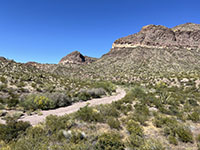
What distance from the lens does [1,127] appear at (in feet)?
17.3

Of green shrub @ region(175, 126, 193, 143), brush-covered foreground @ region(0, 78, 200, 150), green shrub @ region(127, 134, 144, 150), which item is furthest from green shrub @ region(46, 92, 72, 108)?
green shrub @ region(175, 126, 193, 143)

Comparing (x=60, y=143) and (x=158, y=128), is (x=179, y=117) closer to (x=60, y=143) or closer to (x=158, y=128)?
(x=158, y=128)

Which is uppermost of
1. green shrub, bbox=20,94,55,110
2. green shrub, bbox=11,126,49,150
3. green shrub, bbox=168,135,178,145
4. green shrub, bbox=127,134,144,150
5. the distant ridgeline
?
the distant ridgeline

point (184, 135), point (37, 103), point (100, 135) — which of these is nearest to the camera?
point (184, 135)

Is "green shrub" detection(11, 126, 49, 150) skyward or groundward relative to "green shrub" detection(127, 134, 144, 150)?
skyward

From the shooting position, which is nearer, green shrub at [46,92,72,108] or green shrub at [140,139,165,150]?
green shrub at [140,139,165,150]

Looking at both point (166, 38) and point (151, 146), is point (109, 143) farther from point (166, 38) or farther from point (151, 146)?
point (166, 38)

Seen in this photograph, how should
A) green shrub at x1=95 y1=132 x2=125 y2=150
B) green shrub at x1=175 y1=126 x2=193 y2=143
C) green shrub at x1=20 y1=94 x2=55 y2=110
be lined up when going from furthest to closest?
1. green shrub at x1=20 y1=94 x2=55 y2=110
2. green shrub at x1=175 y1=126 x2=193 y2=143
3. green shrub at x1=95 y1=132 x2=125 y2=150

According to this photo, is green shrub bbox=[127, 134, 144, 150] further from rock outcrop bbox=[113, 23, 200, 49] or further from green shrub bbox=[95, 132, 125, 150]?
rock outcrop bbox=[113, 23, 200, 49]

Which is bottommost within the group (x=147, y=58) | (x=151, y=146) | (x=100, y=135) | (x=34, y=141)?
(x=151, y=146)

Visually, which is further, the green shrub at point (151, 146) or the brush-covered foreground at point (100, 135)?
the brush-covered foreground at point (100, 135)

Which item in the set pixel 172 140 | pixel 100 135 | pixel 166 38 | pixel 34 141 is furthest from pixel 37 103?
pixel 166 38

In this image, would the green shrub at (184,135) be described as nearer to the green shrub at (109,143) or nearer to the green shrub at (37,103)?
the green shrub at (109,143)

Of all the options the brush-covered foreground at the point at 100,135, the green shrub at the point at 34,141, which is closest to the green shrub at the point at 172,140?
the brush-covered foreground at the point at 100,135
